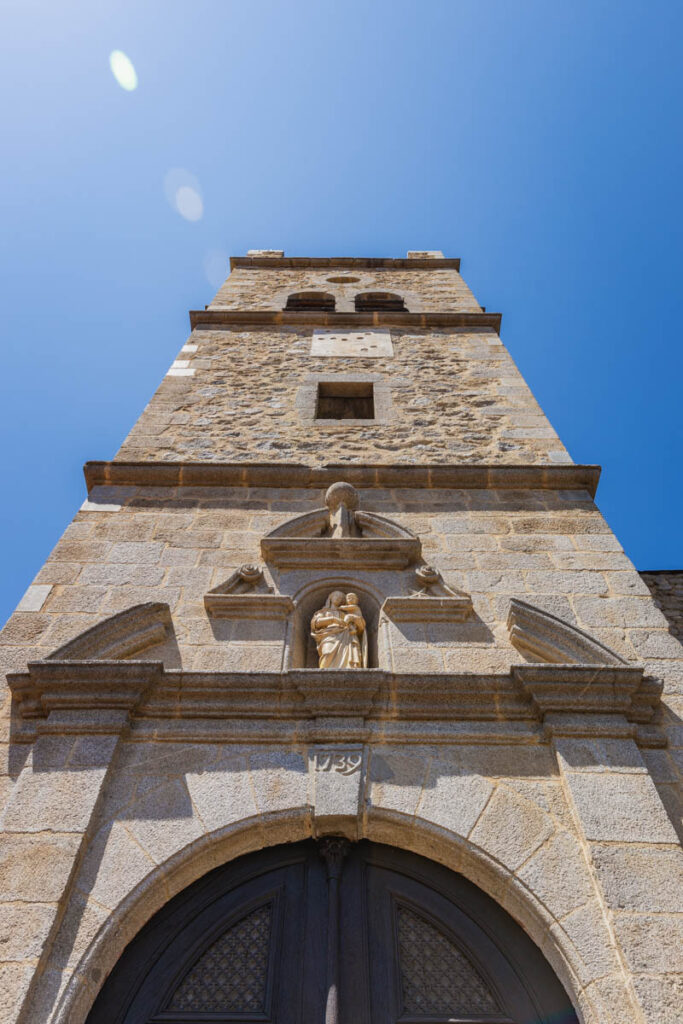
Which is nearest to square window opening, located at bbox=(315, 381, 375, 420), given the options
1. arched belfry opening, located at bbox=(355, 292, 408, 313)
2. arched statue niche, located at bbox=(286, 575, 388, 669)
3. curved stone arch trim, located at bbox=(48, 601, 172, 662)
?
arched statue niche, located at bbox=(286, 575, 388, 669)

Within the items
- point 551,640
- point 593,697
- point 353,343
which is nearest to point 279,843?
point 593,697

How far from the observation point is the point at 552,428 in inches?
253

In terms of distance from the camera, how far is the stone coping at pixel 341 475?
5.57 meters

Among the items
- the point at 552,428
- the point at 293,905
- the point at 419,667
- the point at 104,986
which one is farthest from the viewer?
the point at 552,428

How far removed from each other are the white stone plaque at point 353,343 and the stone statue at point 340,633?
4187mm

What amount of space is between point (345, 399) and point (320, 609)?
3474 mm

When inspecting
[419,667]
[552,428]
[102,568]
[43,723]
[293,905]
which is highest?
[552,428]

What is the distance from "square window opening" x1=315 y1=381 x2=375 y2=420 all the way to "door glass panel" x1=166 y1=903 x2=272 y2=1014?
16.2 ft

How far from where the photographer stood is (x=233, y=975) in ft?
10.0

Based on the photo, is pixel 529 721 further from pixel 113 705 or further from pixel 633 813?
pixel 113 705

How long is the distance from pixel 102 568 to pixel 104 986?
2319mm

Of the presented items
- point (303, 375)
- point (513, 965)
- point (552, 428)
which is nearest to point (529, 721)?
point (513, 965)

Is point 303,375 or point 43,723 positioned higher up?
point 303,375

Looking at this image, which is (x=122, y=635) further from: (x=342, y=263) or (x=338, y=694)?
(x=342, y=263)
